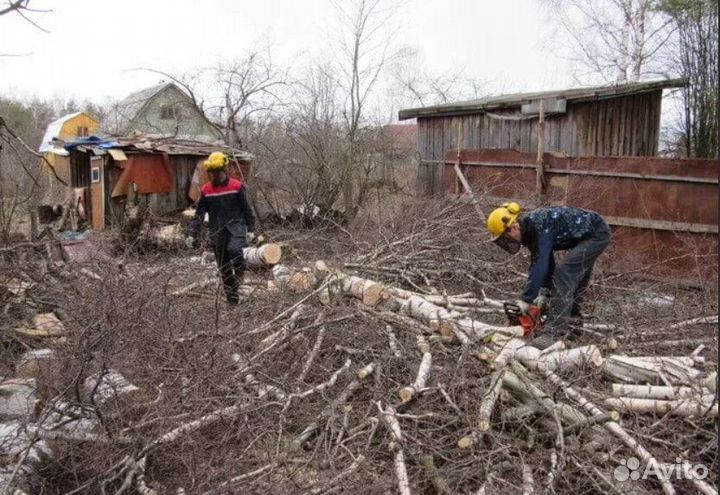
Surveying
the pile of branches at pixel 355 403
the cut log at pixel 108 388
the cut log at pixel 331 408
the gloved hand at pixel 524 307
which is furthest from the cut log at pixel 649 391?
the cut log at pixel 108 388

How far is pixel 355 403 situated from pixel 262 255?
3.02 m

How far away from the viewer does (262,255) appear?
6656mm

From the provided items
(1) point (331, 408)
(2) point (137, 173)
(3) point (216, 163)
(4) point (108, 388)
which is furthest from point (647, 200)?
(2) point (137, 173)

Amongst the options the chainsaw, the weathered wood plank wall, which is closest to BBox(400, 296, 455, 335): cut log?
the chainsaw

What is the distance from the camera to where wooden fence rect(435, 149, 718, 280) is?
6965 millimetres

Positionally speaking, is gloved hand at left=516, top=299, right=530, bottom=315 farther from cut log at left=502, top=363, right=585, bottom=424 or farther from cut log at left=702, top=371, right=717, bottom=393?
cut log at left=702, top=371, right=717, bottom=393

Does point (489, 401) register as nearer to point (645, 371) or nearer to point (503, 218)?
point (645, 371)

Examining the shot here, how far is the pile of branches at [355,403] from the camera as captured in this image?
3207mm

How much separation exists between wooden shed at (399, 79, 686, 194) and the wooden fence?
46.7 inches

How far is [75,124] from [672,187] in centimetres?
3340

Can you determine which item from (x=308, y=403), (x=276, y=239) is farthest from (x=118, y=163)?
(x=308, y=403)

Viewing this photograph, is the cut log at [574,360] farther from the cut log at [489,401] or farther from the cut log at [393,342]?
the cut log at [393,342]

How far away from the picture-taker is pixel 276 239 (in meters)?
10.3

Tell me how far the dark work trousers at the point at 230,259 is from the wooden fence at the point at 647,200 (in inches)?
158
